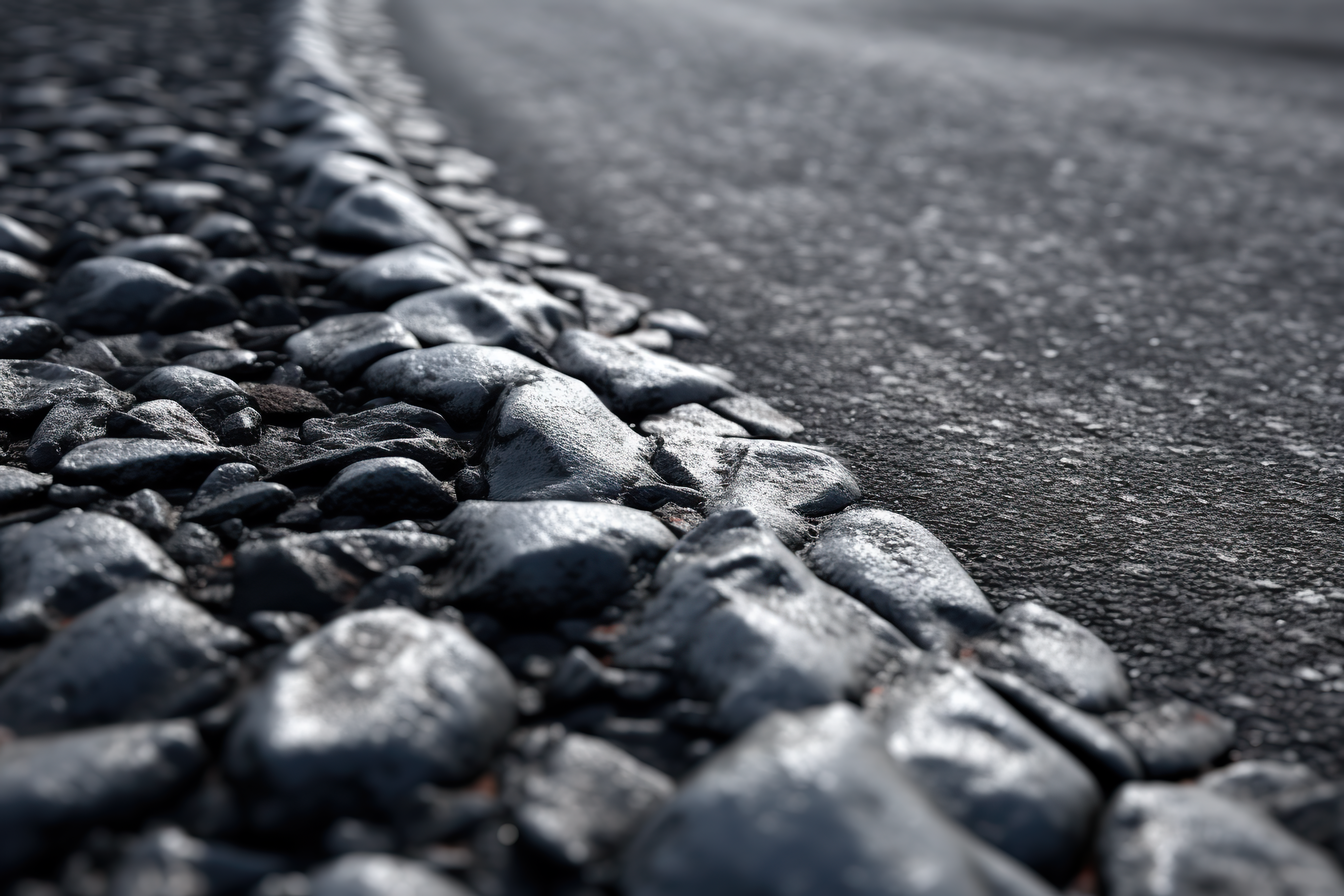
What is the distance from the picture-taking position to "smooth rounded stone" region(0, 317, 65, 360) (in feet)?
5.81

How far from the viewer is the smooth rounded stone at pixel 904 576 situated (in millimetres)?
1251

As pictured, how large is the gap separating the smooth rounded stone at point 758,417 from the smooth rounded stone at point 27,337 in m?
1.23

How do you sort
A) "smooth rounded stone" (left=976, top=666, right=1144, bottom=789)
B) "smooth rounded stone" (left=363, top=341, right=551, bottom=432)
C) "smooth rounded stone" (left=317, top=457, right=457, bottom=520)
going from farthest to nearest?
"smooth rounded stone" (left=363, top=341, right=551, bottom=432), "smooth rounded stone" (left=317, top=457, right=457, bottom=520), "smooth rounded stone" (left=976, top=666, right=1144, bottom=789)

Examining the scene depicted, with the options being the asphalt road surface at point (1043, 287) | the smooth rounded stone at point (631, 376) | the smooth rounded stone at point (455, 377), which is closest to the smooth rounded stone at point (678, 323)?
the asphalt road surface at point (1043, 287)

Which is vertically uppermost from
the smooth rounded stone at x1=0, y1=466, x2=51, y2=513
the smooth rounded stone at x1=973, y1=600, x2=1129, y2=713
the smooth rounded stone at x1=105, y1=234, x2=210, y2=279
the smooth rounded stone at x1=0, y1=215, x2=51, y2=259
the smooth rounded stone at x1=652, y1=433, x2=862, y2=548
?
the smooth rounded stone at x1=973, y1=600, x2=1129, y2=713

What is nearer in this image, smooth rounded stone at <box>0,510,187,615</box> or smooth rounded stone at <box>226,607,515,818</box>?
smooth rounded stone at <box>226,607,515,818</box>

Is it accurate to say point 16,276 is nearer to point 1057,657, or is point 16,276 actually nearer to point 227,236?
point 227,236

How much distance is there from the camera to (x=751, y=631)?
3.56 ft

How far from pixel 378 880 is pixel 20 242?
6.84ft

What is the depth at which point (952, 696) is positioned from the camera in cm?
105

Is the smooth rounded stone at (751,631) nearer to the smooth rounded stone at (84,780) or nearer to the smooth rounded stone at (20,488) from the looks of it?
the smooth rounded stone at (84,780)

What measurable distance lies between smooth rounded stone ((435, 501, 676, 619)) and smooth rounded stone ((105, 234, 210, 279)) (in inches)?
49.4

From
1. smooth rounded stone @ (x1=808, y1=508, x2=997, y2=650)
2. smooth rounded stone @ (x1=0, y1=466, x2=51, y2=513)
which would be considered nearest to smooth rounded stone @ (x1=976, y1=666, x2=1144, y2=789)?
smooth rounded stone @ (x1=808, y1=508, x2=997, y2=650)

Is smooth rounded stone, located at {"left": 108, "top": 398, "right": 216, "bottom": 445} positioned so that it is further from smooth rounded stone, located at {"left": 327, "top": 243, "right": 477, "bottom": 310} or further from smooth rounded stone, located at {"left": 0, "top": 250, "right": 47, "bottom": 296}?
smooth rounded stone, located at {"left": 0, "top": 250, "right": 47, "bottom": 296}
